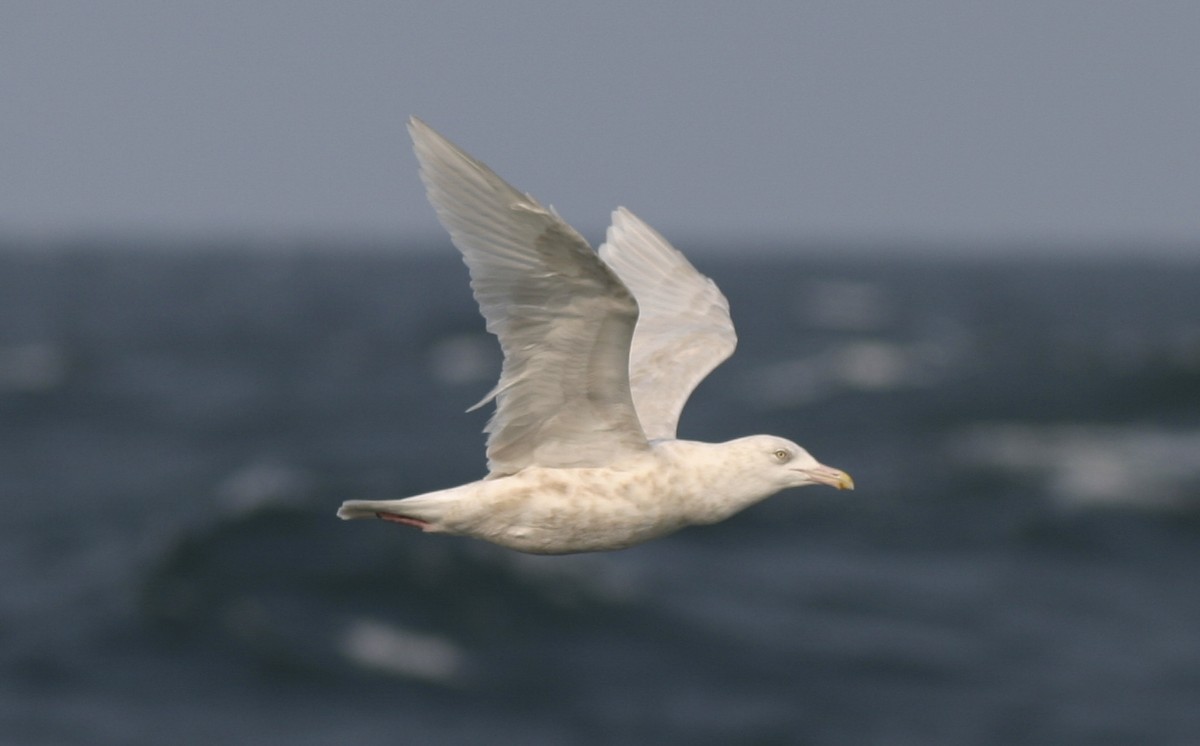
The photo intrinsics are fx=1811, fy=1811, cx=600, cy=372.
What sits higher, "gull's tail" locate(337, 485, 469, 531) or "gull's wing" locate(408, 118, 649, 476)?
"gull's wing" locate(408, 118, 649, 476)

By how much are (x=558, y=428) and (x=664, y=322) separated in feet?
9.37

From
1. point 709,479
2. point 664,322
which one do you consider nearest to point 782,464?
point 709,479

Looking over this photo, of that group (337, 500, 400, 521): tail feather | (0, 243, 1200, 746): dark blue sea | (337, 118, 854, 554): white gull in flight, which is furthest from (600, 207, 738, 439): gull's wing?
(0, 243, 1200, 746): dark blue sea

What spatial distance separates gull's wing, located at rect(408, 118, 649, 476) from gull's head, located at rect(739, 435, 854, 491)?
0.83 m

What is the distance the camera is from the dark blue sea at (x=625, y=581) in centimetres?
3241

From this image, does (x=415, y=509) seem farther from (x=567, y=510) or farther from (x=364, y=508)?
(x=567, y=510)

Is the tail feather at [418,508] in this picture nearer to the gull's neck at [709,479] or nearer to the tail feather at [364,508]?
the tail feather at [364,508]

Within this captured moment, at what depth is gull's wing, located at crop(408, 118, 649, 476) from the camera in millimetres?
9336

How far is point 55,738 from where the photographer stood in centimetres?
3031

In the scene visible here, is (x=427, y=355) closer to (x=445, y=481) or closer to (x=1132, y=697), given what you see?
(x=445, y=481)

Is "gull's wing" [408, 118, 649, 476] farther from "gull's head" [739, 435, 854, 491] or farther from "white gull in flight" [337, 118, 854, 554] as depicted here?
"gull's head" [739, 435, 854, 491]

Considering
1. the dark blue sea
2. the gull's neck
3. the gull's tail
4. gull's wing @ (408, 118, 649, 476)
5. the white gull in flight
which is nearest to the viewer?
gull's wing @ (408, 118, 649, 476)

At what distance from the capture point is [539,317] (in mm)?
9875

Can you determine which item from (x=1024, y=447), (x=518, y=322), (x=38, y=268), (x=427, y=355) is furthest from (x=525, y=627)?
(x=38, y=268)
